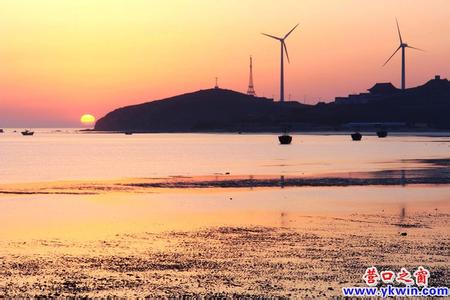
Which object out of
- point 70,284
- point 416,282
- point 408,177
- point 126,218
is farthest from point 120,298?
point 408,177

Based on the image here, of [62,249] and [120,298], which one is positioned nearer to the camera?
[120,298]

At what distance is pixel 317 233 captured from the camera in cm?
3672

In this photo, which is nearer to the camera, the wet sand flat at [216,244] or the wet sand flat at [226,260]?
the wet sand flat at [226,260]

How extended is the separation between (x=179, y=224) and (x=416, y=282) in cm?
1875

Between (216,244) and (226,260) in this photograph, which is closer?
(226,260)

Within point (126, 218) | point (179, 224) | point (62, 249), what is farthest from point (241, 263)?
point (126, 218)

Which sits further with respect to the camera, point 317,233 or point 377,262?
point 317,233

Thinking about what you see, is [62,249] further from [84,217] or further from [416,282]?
[416,282]

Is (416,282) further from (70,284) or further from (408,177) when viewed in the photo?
(408,177)

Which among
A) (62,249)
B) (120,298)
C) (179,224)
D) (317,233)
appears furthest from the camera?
(179,224)

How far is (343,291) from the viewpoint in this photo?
78.2ft

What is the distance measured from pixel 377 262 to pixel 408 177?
173 feet

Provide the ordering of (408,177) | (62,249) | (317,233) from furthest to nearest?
(408,177), (317,233), (62,249)

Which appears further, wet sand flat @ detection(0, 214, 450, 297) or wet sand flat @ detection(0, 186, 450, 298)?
wet sand flat @ detection(0, 186, 450, 298)
